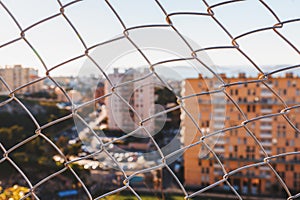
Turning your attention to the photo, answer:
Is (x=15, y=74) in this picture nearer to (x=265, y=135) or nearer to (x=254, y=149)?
(x=265, y=135)

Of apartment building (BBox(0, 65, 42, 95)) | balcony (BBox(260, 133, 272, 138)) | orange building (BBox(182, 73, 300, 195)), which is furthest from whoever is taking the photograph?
balcony (BBox(260, 133, 272, 138))

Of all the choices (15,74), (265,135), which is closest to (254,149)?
(265,135)

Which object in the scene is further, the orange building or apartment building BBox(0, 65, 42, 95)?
the orange building

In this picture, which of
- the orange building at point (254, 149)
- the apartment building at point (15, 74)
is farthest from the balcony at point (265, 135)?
the apartment building at point (15, 74)

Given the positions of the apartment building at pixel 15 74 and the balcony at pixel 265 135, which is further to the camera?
the balcony at pixel 265 135

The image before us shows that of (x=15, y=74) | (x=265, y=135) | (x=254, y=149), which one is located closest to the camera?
(x=15, y=74)

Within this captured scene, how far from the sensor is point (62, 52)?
28.7 inches

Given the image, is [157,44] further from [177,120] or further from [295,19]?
[177,120]

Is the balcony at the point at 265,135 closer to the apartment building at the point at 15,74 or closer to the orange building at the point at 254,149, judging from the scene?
the orange building at the point at 254,149

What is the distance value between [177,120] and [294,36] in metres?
4.83

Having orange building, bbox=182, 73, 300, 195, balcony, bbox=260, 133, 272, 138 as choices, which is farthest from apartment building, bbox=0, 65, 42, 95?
balcony, bbox=260, 133, 272, 138

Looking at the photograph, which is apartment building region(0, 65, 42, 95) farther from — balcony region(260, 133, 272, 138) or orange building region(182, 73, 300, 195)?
balcony region(260, 133, 272, 138)

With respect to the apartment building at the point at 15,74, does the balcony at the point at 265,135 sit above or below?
below

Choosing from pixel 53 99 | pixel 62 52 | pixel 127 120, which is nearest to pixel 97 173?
pixel 53 99
